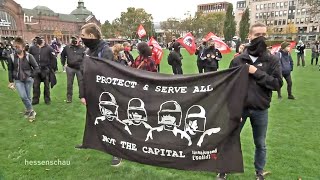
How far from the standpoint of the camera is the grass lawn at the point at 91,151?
439 centimetres

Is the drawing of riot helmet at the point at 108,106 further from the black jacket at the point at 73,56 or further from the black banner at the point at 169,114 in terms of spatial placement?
the black jacket at the point at 73,56

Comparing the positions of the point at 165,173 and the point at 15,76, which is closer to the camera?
the point at 165,173

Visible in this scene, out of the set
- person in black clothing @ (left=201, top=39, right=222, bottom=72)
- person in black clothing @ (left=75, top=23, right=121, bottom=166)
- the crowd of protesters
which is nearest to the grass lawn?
the crowd of protesters

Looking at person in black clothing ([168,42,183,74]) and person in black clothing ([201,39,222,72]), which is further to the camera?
person in black clothing ([168,42,183,74])

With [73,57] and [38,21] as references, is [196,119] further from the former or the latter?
[38,21]

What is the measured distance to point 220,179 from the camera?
4.10m

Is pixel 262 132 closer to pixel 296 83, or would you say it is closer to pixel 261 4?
pixel 296 83

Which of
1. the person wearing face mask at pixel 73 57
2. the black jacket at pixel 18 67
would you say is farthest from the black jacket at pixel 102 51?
the person wearing face mask at pixel 73 57

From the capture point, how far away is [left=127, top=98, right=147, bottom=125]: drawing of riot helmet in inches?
151

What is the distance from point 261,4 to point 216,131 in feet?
392

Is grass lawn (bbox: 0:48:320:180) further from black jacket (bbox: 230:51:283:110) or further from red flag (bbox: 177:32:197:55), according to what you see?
red flag (bbox: 177:32:197:55)

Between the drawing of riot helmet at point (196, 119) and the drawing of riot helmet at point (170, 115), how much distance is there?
13 cm

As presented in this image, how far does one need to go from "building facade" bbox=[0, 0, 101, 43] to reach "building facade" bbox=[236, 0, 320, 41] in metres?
72.1

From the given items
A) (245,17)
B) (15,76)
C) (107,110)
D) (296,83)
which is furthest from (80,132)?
(245,17)
